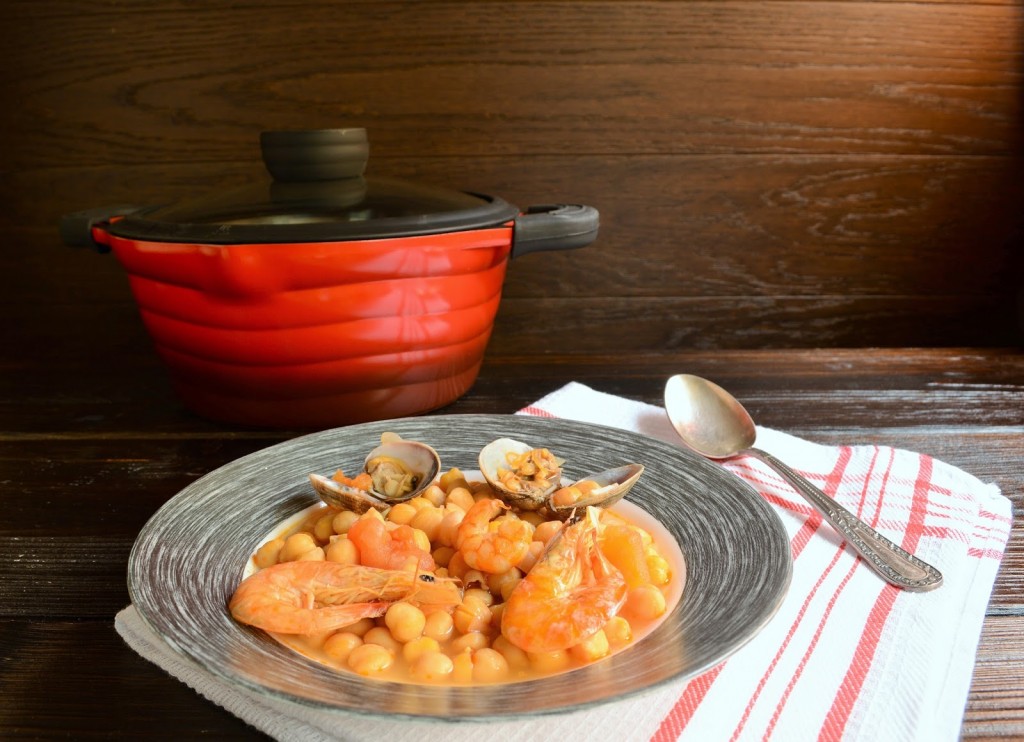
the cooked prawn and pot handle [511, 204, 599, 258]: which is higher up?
pot handle [511, 204, 599, 258]

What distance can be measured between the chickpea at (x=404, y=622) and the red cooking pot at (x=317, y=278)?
0.49m

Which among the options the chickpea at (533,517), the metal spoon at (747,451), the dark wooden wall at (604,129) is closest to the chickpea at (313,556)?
the chickpea at (533,517)

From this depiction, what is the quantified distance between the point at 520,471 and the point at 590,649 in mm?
298

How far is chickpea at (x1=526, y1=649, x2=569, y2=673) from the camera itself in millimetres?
579

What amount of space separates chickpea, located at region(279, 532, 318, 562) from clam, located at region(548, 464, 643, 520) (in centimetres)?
24

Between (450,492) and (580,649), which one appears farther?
(450,492)

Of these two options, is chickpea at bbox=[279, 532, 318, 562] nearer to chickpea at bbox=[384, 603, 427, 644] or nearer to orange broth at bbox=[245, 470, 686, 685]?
orange broth at bbox=[245, 470, 686, 685]

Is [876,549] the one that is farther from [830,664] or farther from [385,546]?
[385,546]

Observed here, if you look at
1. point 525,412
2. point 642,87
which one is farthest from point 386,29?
point 525,412

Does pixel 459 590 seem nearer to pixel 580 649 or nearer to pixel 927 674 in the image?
pixel 580 649

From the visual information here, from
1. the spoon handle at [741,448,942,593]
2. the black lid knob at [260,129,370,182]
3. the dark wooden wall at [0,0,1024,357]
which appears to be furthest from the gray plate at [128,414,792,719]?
the dark wooden wall at [0,0,1024,357]

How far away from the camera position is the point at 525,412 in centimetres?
113

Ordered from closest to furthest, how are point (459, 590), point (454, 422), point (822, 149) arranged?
point (459, 590)
point (454, 422)
point (822, 149)

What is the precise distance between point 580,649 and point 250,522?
354mm
